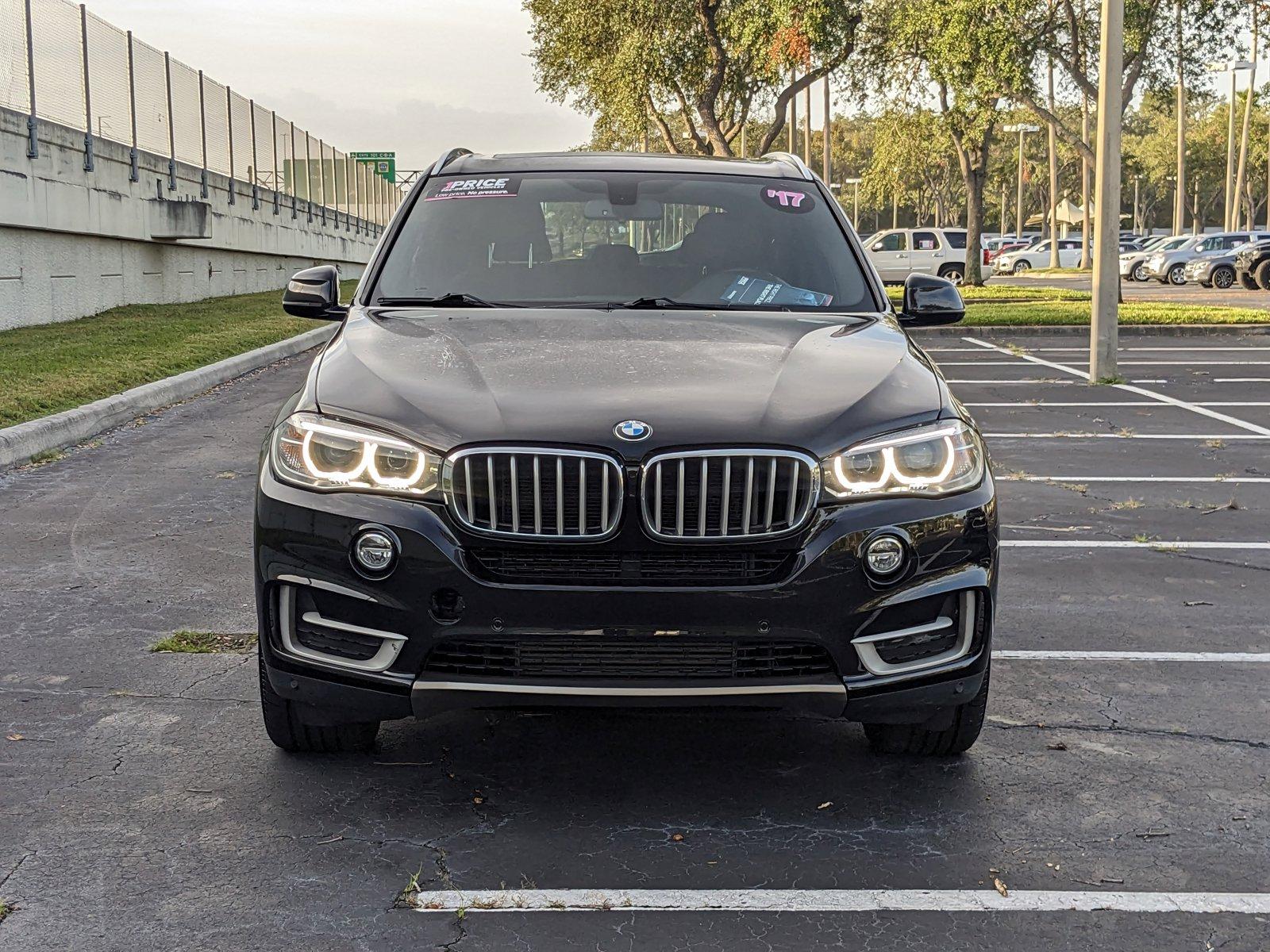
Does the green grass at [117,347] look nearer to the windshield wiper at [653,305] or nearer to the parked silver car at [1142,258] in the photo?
the windshield wiper at [653,305]

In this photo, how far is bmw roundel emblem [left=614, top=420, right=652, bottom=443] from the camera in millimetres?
3535

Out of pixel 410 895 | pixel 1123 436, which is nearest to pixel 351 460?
pixel 410 895

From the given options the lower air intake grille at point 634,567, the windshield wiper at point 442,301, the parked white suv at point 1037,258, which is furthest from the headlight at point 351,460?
the parked white suv at point 1037,258

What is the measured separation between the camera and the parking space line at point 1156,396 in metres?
11.9

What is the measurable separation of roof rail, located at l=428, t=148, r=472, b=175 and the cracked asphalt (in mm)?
1846

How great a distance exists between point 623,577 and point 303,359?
15651mm

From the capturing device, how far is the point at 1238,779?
13.2 feet

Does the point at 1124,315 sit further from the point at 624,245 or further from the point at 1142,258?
the point at 1142,258

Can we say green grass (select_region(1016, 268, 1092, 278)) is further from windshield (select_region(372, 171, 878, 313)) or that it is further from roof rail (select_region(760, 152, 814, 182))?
windshield (select_region(372, 171, 878, 313))

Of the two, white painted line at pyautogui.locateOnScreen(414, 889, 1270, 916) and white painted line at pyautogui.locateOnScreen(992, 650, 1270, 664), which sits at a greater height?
white painted line at pyautogui.locateOnScreen(992, 650, 1270, 664)

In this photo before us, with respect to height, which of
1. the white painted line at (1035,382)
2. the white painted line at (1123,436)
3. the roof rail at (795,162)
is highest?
the roof rail at (795,162)

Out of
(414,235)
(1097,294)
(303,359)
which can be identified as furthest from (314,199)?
(414,235)

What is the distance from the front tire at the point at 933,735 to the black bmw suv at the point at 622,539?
0.01 m

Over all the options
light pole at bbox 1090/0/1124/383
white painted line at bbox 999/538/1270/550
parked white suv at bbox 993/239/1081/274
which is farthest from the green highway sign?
white painted line at bbox 999/538/1270/550
